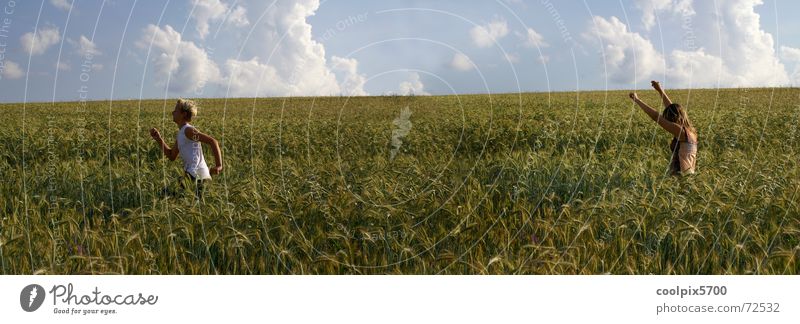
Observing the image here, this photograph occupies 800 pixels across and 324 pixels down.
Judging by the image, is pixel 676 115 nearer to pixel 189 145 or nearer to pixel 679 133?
pixel 679 133

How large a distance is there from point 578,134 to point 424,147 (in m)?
5.07

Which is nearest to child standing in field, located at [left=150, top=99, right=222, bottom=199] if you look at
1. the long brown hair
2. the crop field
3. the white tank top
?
the white tank top

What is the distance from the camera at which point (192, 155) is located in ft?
23.5

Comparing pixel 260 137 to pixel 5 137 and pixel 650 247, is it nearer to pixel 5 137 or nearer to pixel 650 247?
pixel 5 137

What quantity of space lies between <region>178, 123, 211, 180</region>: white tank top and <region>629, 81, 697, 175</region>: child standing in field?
5479 millimetres

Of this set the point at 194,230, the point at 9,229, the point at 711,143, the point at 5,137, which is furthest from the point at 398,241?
the point at 5,137

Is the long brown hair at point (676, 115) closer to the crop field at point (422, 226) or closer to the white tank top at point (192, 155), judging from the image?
the crop field at point (422, 226)

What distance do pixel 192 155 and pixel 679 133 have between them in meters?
6.13

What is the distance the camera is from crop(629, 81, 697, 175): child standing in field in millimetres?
7054

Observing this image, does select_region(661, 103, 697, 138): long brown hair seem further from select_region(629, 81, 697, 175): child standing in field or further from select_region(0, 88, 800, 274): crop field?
select_region(0, 88, 800, 274): crop field
